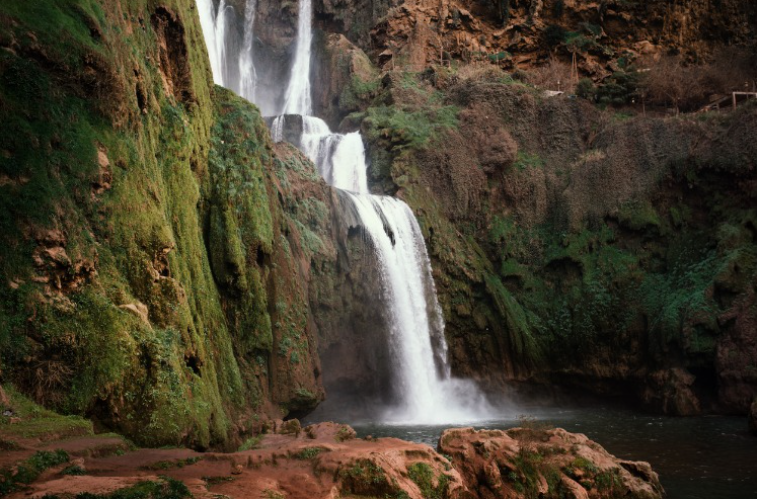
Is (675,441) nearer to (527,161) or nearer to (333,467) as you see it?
(333,467)

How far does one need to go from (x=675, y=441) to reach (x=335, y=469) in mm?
13432

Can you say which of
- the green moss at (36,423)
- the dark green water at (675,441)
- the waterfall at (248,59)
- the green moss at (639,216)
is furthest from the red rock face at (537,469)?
the waterfall at (248,59)

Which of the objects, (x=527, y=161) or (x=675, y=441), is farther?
(x=527, y=161)

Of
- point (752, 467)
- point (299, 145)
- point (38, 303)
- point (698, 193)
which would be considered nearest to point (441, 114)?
point (299, 145)

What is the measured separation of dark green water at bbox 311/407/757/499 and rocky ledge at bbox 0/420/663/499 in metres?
1.95

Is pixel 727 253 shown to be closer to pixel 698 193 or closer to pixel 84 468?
pixel 698 193

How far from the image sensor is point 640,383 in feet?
88.5

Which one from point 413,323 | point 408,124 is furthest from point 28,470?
point 408,124

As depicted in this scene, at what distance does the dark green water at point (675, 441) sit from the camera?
564 inches

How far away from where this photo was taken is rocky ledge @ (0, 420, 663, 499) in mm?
7062

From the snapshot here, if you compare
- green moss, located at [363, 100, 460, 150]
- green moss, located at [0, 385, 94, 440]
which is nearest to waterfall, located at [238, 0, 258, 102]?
green moss, located at [363, 100, 460, 150]

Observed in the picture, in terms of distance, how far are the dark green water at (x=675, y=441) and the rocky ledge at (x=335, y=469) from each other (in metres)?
1.95

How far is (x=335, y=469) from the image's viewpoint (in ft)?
33.0

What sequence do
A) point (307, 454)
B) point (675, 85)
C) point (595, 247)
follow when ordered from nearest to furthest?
point (307, 454) < point (595, 247) < point (675, 85)
